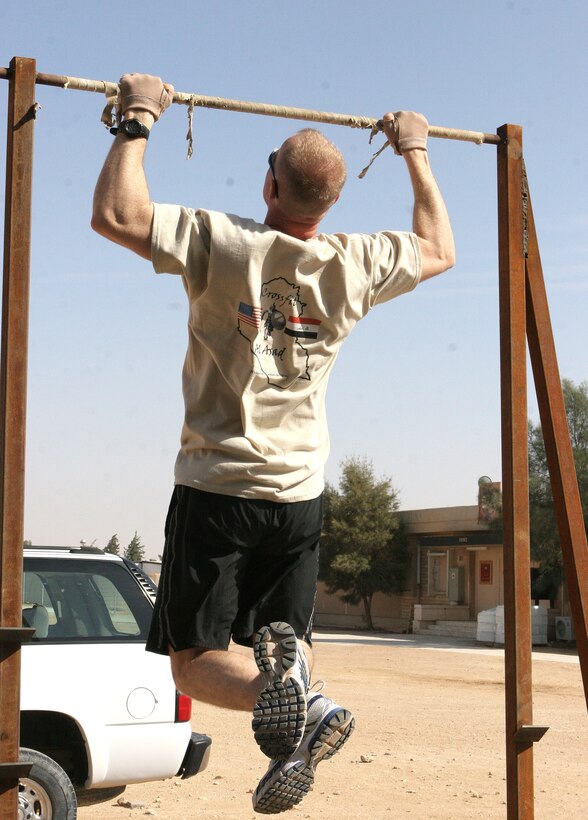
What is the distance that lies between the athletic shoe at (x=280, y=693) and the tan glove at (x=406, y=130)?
1858mm

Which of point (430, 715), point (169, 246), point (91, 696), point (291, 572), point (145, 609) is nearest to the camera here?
point (169, 246)

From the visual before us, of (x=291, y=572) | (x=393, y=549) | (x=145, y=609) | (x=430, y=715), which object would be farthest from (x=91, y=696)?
(x=393, y=549)

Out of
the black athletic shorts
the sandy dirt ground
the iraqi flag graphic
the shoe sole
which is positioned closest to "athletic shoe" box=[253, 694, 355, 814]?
the shoe sole

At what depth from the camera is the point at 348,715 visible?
3244 mm

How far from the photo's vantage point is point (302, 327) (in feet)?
11.0

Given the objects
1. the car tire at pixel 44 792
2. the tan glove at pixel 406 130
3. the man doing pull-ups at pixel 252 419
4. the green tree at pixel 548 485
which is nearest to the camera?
the man doing pull-ups at pixel 252 419

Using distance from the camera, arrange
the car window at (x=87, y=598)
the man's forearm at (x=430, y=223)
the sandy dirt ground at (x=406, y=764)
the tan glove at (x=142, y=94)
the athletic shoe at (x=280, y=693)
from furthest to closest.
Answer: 1. the sandy dirt ground at (x=406, y=764)
2. the car window at (x=87, y=598)
3. the man's forearm at (x=430, y=223)
4. the tan glove at (x=142, y=94)
5. the athletic shoe at (x=280, y=693)

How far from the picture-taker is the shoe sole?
3154mm

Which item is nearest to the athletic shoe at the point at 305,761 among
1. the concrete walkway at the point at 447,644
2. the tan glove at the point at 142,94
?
the tan glove at the point at 142,94

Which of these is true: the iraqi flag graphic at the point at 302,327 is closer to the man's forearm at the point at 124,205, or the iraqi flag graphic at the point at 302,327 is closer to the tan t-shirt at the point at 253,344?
the tan t-shirt at the point at 253,344

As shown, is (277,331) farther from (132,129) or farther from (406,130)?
(406,130)

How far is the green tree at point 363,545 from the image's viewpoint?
40.4m

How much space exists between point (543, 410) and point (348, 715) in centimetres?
183

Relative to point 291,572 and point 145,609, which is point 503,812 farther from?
point 291,572
